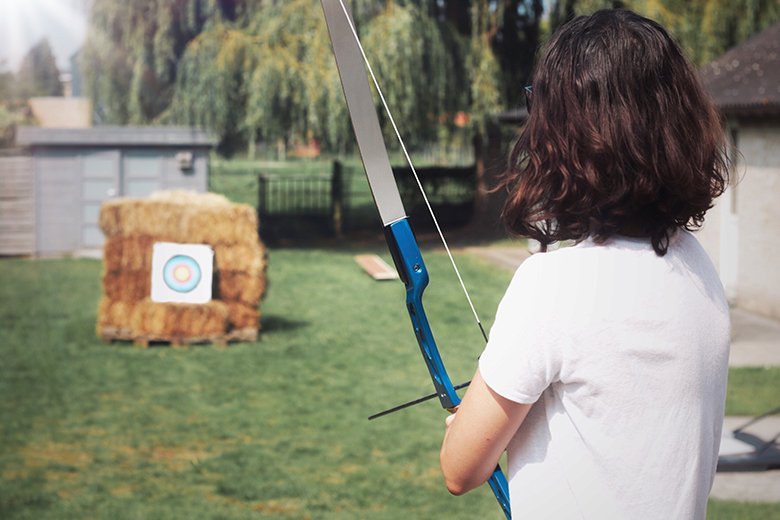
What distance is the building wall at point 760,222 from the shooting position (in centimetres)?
945

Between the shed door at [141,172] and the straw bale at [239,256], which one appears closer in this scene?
the straw bale at [239,256]

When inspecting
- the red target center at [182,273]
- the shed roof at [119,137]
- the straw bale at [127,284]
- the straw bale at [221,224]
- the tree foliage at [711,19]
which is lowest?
the straw bale at [127,284]

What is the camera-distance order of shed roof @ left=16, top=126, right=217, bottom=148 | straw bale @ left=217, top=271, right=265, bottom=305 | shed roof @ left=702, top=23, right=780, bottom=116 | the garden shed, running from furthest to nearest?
the garden shed, shed roof @ left=16, top=126, right=217, bottom=148, shed roof @ left=702, top=23, right=780, bottom=116, straw bale @ left=217, top=271, right=265, bottom=305

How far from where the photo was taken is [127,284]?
25.5 feet

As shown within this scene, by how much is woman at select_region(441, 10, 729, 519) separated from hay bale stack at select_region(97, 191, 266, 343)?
661 cm

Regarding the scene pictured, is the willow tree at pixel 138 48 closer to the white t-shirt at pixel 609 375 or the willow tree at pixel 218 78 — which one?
the willow tree at pixel 218 78

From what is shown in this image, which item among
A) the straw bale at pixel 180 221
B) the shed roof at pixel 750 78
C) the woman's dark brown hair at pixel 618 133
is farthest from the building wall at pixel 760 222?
the woman's dark brown hair at pixel 618 133

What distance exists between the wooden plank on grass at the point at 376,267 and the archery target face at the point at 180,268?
6842mm

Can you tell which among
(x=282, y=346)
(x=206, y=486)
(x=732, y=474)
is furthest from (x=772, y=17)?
(x=206, y=486)

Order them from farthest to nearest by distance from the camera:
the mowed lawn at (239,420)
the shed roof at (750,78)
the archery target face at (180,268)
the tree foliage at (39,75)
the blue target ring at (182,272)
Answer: the tree foliage at (39,75), the shed roof at (750,78), the blue target ring at (182,272), the archery target face at (180,268), the mowed lawn at (239,420)

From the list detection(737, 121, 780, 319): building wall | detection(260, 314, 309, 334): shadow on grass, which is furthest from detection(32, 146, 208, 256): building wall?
detection(737, 121, 780, 319): building wall

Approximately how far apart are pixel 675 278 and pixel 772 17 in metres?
14.2

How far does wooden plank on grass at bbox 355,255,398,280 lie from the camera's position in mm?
11859

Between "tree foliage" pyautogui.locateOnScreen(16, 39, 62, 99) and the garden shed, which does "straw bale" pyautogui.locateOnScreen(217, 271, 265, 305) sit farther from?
"tree foliage" pyautogui.locateOnScreen(16, 39, 62, 99)
